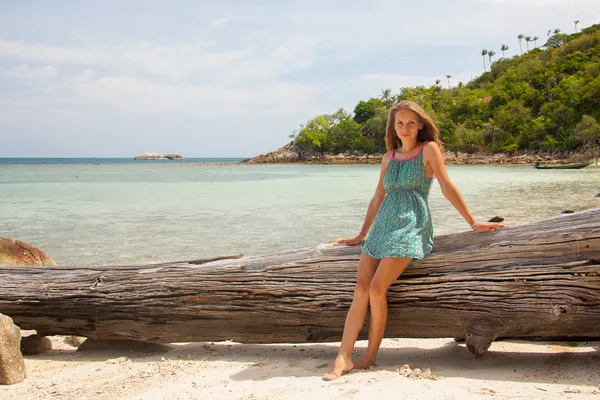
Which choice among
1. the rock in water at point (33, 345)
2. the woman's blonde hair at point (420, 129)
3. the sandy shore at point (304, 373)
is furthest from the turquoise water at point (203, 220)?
the woman's blonde hair at point (420, 129)

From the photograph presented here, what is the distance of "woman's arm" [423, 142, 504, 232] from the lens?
3.69 meters

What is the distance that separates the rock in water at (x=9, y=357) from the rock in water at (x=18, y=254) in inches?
93.4

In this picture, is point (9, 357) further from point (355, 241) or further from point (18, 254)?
point (18, 254)

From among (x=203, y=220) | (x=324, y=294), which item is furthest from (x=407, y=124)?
(x=203, y=220)

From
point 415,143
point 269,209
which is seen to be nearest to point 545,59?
point 269,209

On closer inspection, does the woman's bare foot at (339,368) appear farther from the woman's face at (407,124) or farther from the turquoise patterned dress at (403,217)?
the woman's face at (407,124)

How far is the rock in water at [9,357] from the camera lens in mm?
3691

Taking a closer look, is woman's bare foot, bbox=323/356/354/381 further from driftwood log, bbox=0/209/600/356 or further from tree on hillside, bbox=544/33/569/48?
tree on hillside, bbox=544/33/569/48

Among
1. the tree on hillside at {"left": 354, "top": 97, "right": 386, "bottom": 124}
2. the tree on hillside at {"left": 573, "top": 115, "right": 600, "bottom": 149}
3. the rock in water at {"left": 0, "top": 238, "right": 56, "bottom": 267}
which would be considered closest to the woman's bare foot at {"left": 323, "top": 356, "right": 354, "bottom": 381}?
the rock in water at {"left": 0, "top": 238, "right": 56, "bottom": 267}

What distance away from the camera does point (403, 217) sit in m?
3.70

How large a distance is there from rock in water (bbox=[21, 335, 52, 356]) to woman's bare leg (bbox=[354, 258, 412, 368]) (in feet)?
9.78

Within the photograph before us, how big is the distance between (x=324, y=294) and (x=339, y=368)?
0.61 metres

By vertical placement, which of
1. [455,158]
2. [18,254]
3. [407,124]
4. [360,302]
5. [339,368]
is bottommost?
[339,368]

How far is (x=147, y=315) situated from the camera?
427cm
